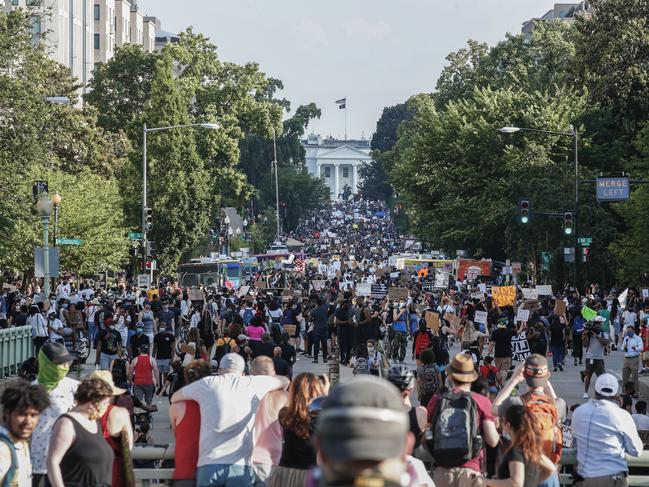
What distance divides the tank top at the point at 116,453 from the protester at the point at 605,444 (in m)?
2.95

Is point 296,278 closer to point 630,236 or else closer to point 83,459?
point 630,236

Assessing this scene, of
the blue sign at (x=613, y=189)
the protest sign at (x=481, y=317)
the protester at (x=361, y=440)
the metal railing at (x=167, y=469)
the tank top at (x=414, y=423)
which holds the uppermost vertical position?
the blue sign at (x=613, y=189)

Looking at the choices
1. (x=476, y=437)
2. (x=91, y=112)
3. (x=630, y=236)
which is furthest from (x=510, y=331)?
(x=91, y=112)

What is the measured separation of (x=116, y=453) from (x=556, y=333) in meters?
20.6

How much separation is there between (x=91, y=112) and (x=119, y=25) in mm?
51777

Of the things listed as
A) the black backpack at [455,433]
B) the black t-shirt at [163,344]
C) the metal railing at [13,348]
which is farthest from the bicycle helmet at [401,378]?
the metal railing at [13,348]

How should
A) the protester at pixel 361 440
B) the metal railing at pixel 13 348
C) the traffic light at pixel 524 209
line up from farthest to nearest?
the traffic light at pixel 524 209
the metal railing at pixel 13 348
the protester at pixel 361 440

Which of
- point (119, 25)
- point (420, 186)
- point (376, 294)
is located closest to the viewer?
point (376, 294)

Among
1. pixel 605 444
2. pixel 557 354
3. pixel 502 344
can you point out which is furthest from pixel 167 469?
pixel 557 354

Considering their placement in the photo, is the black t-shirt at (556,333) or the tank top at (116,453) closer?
the tank top at (116,453)

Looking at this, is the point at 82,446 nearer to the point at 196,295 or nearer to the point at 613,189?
the point at 196,295

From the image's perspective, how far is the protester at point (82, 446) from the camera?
25.7 ft

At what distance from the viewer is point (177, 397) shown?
342 inches

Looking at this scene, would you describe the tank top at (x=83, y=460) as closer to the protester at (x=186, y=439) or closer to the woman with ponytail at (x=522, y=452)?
the protester at (x=186, y=439)
